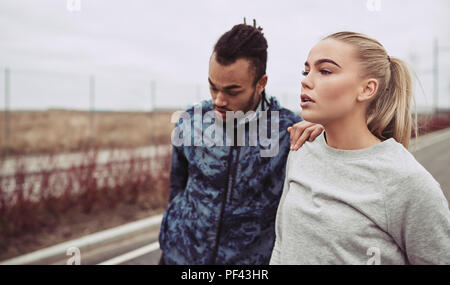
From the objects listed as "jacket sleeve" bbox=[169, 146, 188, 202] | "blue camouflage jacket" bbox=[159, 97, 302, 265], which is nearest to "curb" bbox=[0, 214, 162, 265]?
"jacket sleeve" bbox=[169, 146, 188, 202]

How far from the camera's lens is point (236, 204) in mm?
1347

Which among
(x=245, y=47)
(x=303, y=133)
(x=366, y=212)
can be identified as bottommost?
(x=366, y=212)

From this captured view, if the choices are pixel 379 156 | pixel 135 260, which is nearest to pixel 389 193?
pixel 379 156

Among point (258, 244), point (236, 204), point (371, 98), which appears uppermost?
point (371, 98)

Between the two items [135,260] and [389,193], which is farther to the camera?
[135,260]

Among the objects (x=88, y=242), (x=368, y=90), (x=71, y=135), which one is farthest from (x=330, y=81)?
(x=71, y=135)

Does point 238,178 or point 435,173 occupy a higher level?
point 238,178

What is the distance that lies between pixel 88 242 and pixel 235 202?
2900 millimetres

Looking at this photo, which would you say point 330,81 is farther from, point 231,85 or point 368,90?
point 231,85

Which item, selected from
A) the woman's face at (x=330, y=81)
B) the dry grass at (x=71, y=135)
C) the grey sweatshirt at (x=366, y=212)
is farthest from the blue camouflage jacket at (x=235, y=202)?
the dry grass at (x=71, y=135)

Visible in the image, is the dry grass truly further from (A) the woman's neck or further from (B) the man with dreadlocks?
(A) the woman's neck

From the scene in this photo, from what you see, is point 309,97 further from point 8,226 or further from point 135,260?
point 8,226

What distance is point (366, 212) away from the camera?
90cm

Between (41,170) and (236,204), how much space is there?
3.91 meters
